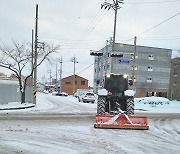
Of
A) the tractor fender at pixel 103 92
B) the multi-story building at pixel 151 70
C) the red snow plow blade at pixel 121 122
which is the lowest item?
the red snow plow blade at pixel 121 122

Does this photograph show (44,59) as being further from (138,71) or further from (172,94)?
(172,94)

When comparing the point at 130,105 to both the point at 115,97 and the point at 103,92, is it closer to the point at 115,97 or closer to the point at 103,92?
the point at 115,97

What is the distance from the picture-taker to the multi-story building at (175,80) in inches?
3100

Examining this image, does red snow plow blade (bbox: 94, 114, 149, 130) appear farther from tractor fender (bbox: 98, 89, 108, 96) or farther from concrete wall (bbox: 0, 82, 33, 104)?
concrete wall (bbox: 0, 82, 33, 104)

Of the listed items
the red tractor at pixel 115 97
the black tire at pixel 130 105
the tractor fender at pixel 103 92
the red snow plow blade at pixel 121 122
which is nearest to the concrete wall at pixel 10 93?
the red tractor at pixel 115 97

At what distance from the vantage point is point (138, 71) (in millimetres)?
70625

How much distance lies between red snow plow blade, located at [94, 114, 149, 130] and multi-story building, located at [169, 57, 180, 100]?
223ft

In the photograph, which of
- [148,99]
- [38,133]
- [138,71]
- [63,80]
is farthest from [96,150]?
[63,80]

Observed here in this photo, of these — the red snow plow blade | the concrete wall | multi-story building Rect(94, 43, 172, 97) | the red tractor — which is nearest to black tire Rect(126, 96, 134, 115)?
the red tractor

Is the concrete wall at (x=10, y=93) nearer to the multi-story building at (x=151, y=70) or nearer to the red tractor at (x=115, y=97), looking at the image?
the red tractor at (x=115, y=97)

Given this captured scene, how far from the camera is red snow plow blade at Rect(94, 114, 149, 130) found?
12.0 m

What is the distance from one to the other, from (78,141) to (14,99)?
860 inches

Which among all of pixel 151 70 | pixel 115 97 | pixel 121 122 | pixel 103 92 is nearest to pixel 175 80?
pixel 151 70

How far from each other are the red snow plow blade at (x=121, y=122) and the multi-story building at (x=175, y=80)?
2671 inches
